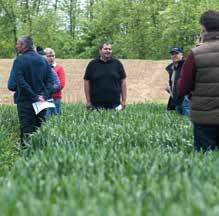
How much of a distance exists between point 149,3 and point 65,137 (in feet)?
114

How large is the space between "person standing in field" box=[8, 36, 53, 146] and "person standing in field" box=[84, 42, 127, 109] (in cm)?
86

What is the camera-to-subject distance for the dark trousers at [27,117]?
887 centimetres

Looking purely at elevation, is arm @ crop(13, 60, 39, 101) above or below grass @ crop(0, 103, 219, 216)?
below

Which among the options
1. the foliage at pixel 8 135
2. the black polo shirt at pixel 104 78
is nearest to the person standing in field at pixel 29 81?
the foliage at pixel 8 135

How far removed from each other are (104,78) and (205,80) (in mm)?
4137

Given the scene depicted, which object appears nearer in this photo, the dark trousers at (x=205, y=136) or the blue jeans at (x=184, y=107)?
the dark trousers at (x=205, y=136)

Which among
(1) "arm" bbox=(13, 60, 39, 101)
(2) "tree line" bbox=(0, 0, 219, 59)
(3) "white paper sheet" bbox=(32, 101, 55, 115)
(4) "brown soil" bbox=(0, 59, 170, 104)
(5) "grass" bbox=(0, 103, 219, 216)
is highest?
(5) "grass" bbox=(0, 103, 219, 216)

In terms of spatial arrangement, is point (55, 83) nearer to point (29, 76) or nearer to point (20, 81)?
point (29, 76)

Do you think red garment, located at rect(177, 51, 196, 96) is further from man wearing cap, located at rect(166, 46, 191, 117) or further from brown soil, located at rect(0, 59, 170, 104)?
brown soil, located at rect(0, 59, 170, 104)

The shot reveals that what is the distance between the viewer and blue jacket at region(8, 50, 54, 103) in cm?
863

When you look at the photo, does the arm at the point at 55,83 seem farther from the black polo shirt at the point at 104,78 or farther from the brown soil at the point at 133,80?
the brown soil at the point at 133,80

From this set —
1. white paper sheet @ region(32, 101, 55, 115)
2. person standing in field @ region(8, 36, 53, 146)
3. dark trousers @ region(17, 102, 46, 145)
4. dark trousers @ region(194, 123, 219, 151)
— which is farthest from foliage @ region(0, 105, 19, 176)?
dark trousers @ region(194, 123, 219, 151)

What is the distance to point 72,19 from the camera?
142 feet

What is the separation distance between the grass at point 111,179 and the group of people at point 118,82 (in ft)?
1.24
